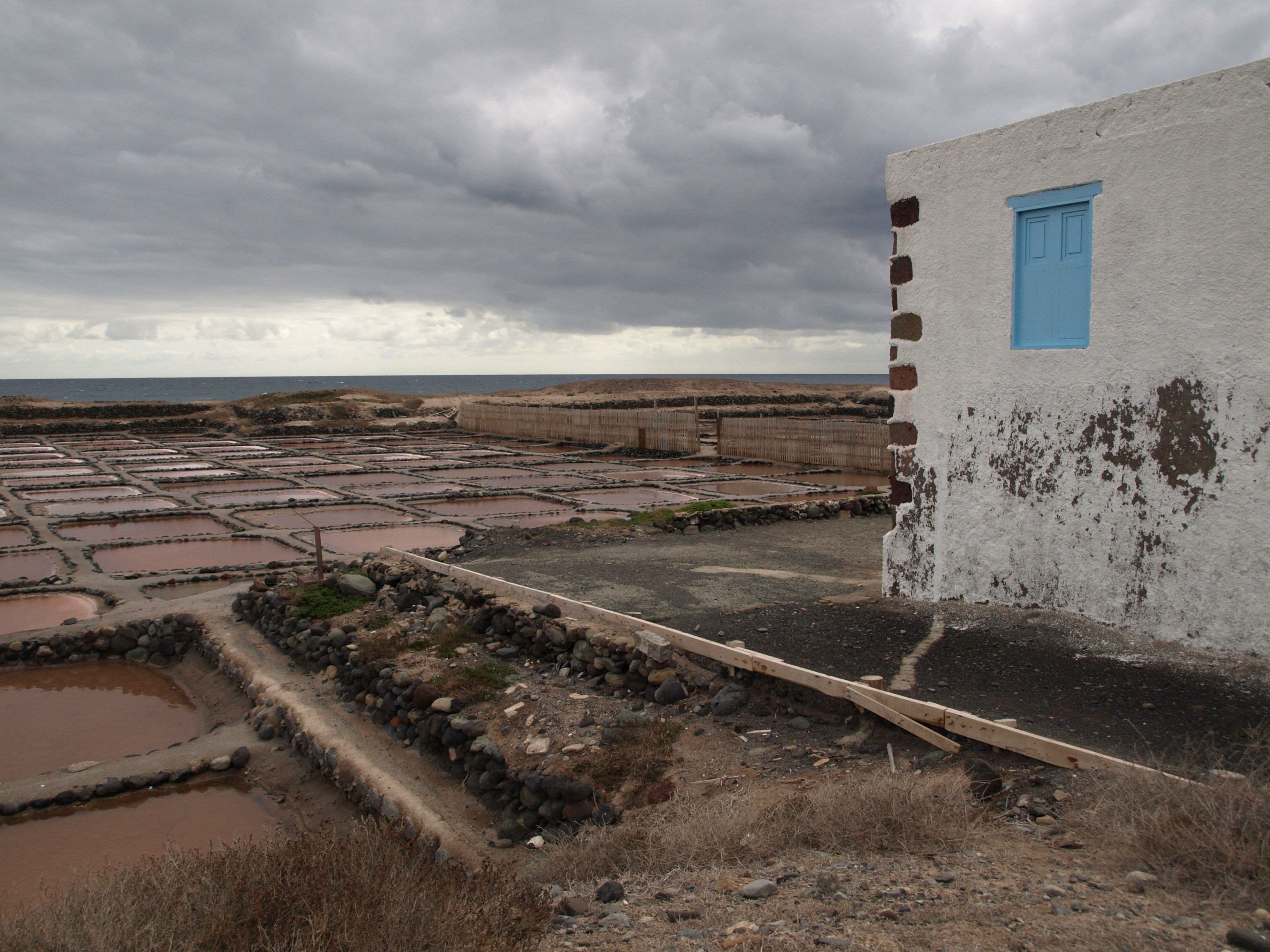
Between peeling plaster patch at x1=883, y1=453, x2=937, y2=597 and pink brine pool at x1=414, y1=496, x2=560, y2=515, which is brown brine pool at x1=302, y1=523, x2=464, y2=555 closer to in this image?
pink brine pool at x1=414, y1=496, x2=560, y2=515

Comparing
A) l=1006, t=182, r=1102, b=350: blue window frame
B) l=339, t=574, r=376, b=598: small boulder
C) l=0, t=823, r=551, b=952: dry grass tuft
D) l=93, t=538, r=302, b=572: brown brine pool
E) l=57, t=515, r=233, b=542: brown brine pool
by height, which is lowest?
l=93, t=538, r=302, b=572: brown brine pool

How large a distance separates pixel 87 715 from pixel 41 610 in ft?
A: 10.4

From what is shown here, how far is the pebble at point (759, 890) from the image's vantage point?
3562 millimetres

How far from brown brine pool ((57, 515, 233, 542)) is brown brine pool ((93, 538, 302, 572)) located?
604 millimetres

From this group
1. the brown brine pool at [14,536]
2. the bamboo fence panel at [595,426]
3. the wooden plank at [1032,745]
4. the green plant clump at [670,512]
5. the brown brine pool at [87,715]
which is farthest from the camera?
the bamboo fence panel at [595,426]

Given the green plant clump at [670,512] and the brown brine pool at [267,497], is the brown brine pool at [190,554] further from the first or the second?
the green plant clump at [670,512]

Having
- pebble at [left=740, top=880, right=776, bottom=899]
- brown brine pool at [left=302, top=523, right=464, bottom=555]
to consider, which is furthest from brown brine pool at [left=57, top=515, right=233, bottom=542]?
pebble at [left=740, top=880, right=776, bottom=899]

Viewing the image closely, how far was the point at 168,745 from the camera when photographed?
25.4 feet

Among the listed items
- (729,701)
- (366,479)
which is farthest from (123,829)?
(366,479)

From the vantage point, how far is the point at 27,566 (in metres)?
12.9

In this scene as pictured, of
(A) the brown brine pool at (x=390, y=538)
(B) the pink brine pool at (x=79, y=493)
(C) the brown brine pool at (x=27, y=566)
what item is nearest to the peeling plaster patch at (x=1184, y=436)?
(A) the brown brine pool at (x=390, y=538)

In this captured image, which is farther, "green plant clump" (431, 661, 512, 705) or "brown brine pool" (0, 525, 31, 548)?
"brown brine pool" (0, 525, 31, 548)

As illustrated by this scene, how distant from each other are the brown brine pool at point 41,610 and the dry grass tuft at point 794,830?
26.7 feet

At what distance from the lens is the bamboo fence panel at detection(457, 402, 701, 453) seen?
28.3 metres
